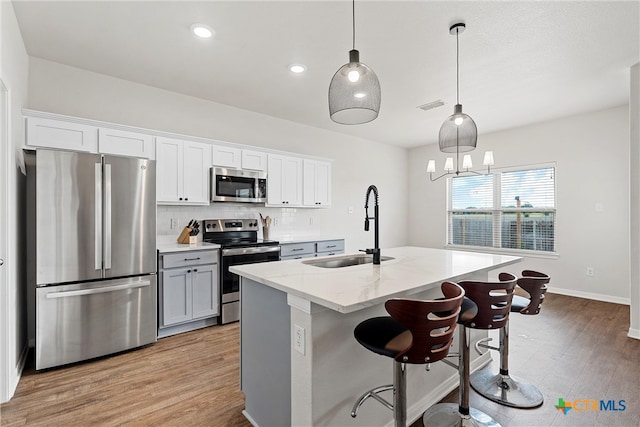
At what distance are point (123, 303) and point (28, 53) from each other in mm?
2551

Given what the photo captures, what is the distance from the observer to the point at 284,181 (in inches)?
183

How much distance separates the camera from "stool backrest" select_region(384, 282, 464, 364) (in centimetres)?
133

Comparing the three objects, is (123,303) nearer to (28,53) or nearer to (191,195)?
(191,195)

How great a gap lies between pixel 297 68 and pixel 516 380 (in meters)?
3.38

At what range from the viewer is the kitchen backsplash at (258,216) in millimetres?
3861

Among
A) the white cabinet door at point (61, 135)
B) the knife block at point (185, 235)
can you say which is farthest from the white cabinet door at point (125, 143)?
the knife block at point (185, 235)

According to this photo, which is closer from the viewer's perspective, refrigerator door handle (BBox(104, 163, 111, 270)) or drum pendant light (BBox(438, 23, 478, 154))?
drum pendant light (BBox(438, 23, 478, 154))

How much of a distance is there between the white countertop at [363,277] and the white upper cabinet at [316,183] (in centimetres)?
261

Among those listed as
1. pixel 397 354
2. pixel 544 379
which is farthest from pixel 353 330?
pixel 544 379

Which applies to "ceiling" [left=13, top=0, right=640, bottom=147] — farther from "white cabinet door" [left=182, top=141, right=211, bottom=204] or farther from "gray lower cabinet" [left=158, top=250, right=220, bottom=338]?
"gray lower cabinet" [left=158, top=250, right=220, bottom=338]

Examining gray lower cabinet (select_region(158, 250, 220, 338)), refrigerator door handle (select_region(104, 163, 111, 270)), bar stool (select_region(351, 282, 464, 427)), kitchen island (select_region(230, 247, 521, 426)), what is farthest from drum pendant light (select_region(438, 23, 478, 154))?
refrigerator door handle (select_region(104, 163, 111, 270))

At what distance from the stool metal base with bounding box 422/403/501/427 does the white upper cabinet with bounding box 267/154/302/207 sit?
3.17m

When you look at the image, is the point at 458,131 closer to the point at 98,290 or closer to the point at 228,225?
the point at 228,225

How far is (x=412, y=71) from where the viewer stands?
337cm
